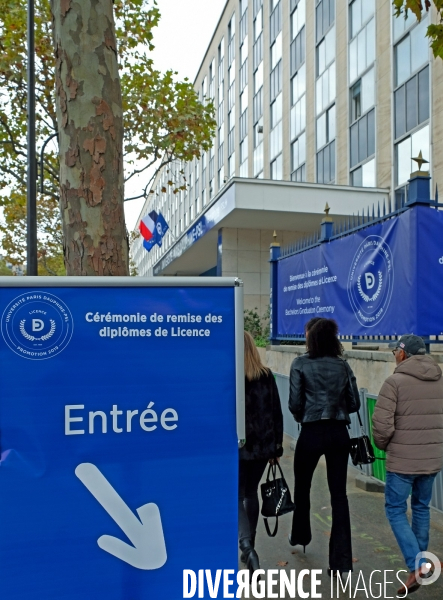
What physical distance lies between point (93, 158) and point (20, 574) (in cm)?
242

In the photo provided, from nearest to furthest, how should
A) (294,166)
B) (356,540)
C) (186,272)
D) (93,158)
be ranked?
(93,158) → (356,540) → (294,166) → (186,272)

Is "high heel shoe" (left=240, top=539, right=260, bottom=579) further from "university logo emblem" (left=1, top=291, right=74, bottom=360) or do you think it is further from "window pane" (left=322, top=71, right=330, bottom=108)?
"window pane" (left=322, top=71, right=330, bottom=108)

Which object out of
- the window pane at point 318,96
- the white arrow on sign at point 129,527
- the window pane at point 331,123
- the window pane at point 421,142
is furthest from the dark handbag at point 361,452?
the window pane at point 318,96

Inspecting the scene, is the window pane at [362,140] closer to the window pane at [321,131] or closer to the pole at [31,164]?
the window pane at [321,131]

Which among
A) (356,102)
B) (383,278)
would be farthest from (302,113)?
(383,278)

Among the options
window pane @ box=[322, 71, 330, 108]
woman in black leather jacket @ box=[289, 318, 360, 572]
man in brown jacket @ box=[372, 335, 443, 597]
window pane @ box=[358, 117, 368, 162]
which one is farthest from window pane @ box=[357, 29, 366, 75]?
man in brown jacket @ box=[372, 335, 443, 597]

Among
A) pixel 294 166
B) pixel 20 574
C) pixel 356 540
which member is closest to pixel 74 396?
pixel 20 574

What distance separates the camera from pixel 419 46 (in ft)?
51.8

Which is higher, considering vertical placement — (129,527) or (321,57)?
(321,57)

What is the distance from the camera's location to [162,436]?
A: 9.32ft

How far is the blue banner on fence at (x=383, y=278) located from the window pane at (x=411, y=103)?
28.3 feet

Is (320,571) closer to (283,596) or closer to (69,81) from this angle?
(283,596)

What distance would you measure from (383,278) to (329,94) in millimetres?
16442

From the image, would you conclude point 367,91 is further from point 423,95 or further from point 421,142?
point 421,142
